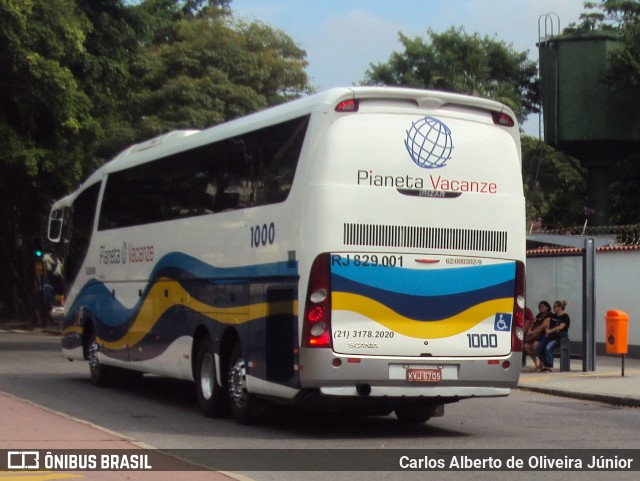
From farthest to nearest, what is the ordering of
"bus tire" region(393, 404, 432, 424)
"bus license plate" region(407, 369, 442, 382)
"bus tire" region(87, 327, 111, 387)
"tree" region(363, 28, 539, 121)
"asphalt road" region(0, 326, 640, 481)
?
"tree" region(363, 28, 539, 121) < "bus tire" region(87, 327, 111, 387) < "bus tire" region(393, 404, 432, 424) < "bus license plate" region(407, 369, 442, 382) < "asphalt road" region(0, 326, 640, 481)

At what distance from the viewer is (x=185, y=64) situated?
139 ft

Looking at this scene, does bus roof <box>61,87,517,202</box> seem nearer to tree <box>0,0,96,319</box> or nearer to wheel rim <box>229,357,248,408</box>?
Result: wheel rim <box>229,357,248,408</box>

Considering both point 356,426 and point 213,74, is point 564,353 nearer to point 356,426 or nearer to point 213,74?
point 356,426

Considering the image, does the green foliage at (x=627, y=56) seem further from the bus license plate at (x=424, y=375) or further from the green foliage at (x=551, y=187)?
the bus license plate at (x=424, y=375)

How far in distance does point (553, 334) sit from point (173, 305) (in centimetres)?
871

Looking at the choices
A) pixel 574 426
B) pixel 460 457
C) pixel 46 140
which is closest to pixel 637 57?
pixel 46 140

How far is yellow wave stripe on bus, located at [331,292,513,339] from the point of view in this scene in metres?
13.2

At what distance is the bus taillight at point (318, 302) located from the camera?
1312 centimetres

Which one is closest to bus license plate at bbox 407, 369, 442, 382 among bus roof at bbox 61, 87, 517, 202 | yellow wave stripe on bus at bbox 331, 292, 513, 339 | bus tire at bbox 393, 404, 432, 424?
yellow wave stripe on bus at bbox 331, 292, 513, 339

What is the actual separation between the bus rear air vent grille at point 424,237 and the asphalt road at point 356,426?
213cm

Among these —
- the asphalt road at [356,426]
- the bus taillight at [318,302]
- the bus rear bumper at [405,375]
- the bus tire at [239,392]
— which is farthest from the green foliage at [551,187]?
the bus taillight at [318,302]

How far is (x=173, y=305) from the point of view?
682 inches

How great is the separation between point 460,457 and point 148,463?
10.2 ft

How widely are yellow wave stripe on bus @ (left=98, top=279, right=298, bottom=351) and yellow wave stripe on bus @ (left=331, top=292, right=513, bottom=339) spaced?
595 mm
